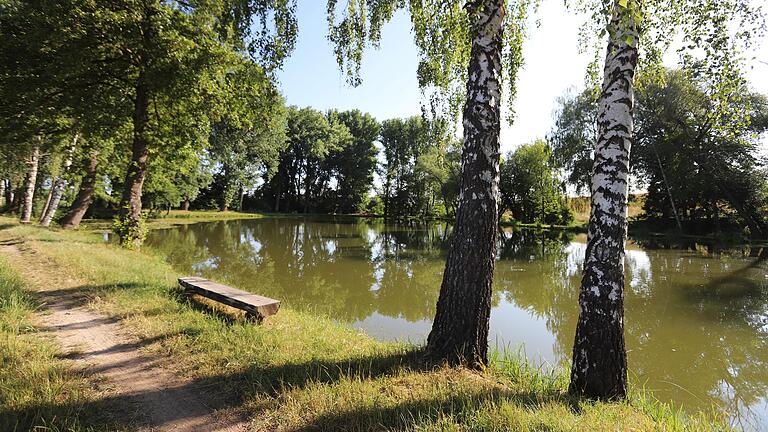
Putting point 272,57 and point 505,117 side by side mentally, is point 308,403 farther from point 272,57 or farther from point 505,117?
point 272,57

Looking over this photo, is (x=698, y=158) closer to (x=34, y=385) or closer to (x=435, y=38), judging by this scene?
(x=435, y=38)

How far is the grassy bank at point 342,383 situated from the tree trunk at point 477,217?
1.04 feet

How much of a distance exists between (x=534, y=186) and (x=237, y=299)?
3852 cm

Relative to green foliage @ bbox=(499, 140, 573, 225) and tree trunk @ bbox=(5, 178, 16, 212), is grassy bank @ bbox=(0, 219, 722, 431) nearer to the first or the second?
tree trunk @ bbox=(5, 178, 16, 212)

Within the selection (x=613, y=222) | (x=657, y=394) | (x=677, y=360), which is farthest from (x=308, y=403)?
(x=677, y=360)

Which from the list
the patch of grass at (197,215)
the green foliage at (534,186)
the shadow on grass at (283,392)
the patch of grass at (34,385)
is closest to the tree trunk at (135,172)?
the patch of grass at (34,385)

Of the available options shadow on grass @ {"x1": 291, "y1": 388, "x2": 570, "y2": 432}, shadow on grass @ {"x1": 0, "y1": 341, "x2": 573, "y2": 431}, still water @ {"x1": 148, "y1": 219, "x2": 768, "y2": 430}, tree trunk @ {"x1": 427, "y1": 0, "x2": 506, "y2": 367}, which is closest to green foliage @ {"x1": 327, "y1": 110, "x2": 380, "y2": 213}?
still water @ {"x1": 148, "y1": 219, "x2": 768, "y2": 430}

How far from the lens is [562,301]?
9.47 metres

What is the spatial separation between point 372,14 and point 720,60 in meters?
4.14

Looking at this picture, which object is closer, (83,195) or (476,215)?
(476,215)

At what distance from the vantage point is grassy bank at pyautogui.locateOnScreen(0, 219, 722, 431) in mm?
2607

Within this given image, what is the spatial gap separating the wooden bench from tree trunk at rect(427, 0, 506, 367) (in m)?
2.31

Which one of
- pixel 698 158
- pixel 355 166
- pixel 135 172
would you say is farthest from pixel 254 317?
pixel 355 166

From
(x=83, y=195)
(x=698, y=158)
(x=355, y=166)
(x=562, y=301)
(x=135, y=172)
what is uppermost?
(x=355, y=166)
